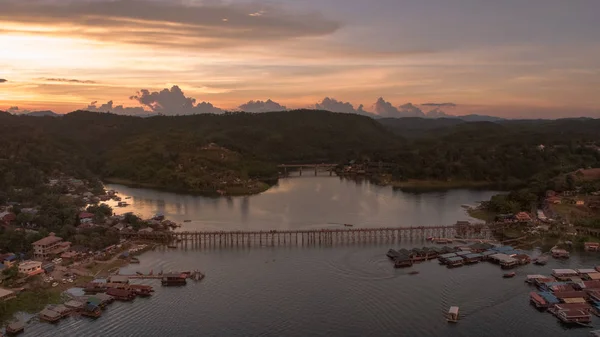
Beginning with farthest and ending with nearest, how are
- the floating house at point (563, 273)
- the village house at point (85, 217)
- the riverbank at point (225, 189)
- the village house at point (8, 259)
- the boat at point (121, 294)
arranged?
the riverbank at point (225, 189) < the village house at point (85, 217) < the village house at point (8, 259) < the floating house at point (563, 273) < the boat at point (121, 294)

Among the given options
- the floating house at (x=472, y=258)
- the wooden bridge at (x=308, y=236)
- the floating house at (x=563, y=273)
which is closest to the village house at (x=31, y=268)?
the wooden bridge at (x=308, y=236)

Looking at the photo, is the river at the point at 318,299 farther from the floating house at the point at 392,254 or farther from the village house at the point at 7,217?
the village house at the point at 7,217

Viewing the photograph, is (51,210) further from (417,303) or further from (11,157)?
(417,303)

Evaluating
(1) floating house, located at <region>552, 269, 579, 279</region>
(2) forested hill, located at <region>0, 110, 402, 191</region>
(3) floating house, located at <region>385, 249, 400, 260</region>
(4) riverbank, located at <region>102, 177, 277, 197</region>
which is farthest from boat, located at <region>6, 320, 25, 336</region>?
(2) forested hill, located at <region>0, 110, 402, 191</region>

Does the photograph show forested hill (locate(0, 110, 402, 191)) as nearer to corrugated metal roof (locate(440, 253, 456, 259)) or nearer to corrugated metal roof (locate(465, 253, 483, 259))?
corrugated metal roof (locate(440, 253, 456, 259))

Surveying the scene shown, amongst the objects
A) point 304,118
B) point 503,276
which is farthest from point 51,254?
point 304,118

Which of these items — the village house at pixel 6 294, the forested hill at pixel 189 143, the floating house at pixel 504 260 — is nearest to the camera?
the village house at pixel 6 294

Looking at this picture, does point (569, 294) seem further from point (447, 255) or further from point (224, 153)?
point (224, 153)
